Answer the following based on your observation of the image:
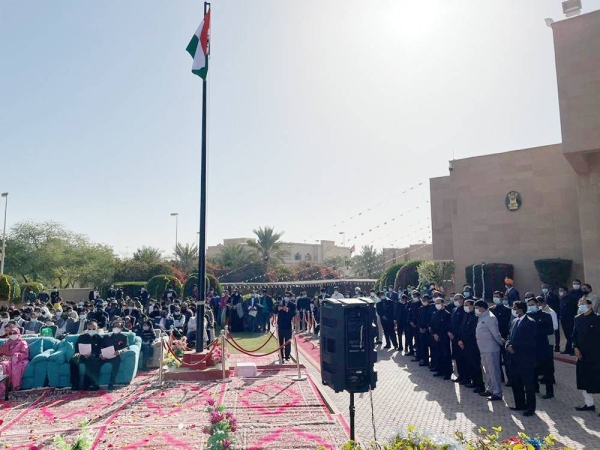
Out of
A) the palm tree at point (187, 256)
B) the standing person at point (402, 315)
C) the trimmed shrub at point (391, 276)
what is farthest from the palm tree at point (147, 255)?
the standing person at point (402, 315)

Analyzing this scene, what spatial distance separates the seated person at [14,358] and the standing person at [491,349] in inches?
360

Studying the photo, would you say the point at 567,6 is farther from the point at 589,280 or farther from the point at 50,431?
the point at 50,431

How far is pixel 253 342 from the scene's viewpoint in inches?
659

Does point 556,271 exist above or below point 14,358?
above

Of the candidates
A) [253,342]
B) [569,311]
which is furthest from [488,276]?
[253,342]

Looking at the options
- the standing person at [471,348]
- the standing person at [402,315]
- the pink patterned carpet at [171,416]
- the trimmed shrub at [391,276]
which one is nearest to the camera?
the pink patterned carpet at [171,416]

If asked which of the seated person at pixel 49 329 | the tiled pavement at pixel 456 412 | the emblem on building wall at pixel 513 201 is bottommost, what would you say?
the tiled pavement at pixel 456 412

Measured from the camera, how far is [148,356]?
38.8ft

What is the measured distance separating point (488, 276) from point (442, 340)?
1199cm

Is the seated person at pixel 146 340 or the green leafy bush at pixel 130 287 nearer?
the seated person at pixel 146 340

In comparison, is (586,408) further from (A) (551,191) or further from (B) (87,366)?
(A) (551,191)

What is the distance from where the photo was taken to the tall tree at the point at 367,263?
5706cm

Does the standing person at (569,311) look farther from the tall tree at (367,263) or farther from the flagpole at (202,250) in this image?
the tall tree at (367,263)

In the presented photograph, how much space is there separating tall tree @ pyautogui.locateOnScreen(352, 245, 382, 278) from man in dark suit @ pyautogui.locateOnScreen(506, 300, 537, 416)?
48.2m
